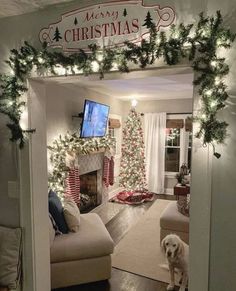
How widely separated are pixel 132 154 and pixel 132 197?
103 cm

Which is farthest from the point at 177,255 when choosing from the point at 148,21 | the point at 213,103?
the point at 148,21

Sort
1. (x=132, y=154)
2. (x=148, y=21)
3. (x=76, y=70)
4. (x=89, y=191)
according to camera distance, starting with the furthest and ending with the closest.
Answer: (x=132, y=154) < (x=89, y=191) < (x=76, y=70) < (x=148, y=21)

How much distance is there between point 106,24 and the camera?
65.0 inches

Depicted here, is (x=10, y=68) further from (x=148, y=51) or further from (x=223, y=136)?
(x=223, y=136)

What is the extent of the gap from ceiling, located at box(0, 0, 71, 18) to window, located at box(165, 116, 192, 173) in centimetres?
493

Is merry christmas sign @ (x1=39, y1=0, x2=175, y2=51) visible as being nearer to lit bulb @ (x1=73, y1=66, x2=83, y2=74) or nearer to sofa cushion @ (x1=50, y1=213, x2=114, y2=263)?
lit bulb @ (x1=73, y1=66, x2=83, y2=74)

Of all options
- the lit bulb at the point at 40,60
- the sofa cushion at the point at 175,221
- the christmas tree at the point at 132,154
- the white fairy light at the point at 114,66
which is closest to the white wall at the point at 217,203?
the white fairy light at the point at 114,66

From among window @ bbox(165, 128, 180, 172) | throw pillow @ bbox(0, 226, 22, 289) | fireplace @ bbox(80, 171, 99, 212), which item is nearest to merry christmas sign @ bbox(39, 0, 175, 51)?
throw pillow @ bbox(0, 226, 22, 289)

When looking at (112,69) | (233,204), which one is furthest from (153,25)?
(233,204)

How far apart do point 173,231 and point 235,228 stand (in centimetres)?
211

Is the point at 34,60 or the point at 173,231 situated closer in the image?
the point at 34,60

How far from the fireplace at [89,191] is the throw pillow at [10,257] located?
2.55 m

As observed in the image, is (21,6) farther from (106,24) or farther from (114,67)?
(114,67)

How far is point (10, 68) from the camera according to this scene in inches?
78.2
